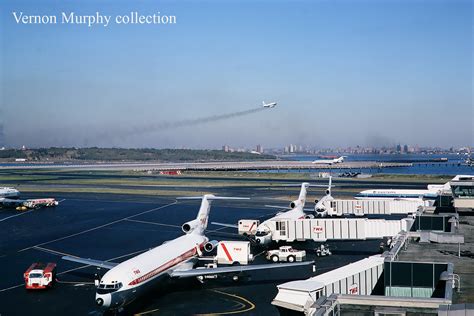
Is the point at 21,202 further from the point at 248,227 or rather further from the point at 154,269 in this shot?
the point at 154,269

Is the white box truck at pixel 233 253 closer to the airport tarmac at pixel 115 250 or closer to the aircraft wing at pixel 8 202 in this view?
the airport tarmac at pixel 115 250

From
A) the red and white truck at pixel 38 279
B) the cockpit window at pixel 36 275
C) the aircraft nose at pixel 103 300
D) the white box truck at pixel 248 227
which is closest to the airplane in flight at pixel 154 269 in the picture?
the aircraft nose at pixel 103 300

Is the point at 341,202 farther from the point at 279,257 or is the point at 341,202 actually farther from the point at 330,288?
the point at 330,288

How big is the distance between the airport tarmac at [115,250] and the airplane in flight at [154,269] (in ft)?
6.45

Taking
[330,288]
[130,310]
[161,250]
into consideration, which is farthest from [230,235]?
[330,288]

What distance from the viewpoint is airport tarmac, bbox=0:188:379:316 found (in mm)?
44781

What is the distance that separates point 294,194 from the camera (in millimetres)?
138875

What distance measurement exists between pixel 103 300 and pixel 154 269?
6782 mm

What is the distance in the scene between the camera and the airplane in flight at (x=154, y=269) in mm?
40250

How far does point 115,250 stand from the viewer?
68188 millimetres

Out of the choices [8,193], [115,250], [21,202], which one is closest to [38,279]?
[115,250]

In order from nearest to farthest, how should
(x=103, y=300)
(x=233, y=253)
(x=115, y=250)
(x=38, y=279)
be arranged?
(x=103, y=300) < (x=38, y=279) < (x=233, y=253) < (x=115, y=250)

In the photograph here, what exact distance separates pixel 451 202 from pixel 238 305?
3909cm

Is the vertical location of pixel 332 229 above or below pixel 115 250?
above
